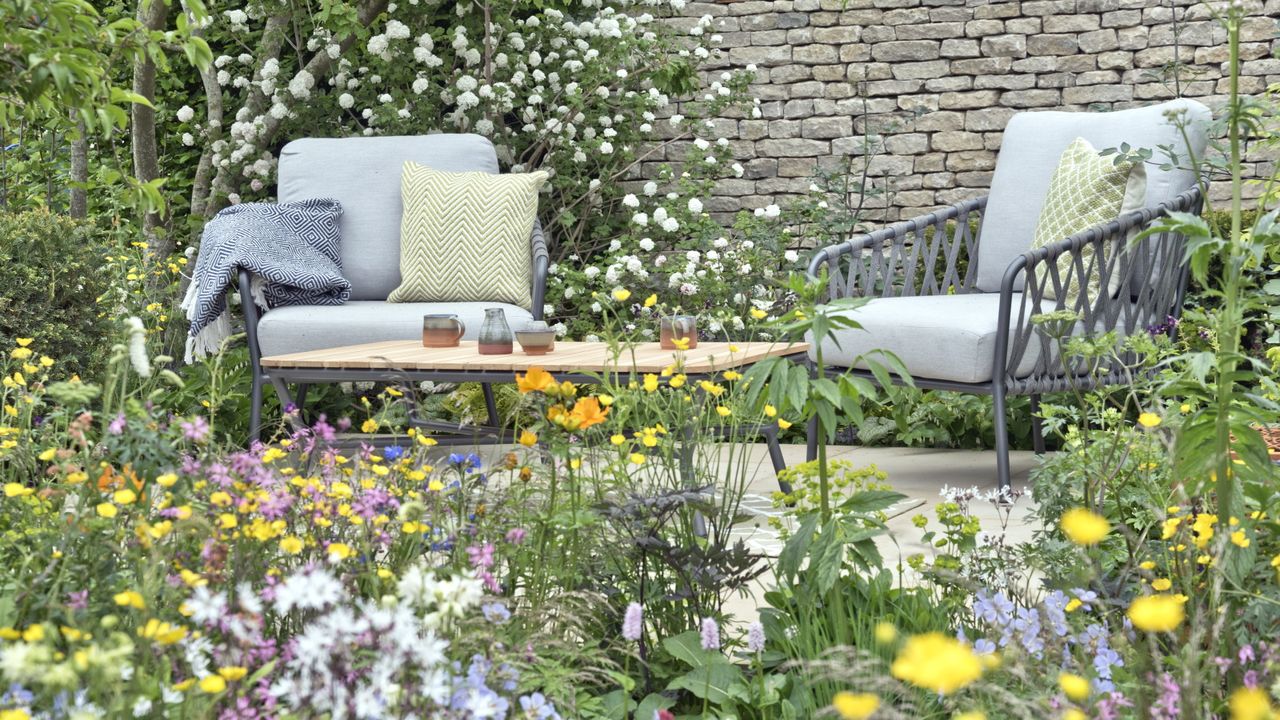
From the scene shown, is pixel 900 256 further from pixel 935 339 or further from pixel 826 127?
pixel 826 127

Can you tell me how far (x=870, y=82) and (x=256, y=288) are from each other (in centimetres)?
299

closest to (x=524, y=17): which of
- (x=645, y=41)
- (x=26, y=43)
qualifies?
(x=645, y=41)

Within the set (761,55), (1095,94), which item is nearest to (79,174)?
(761,55)

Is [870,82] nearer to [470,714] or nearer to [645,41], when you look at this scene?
[645,41]

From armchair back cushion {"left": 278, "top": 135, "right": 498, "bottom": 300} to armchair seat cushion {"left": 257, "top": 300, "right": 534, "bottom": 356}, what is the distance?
1.85ft

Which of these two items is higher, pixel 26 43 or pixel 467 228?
pixel 26 43

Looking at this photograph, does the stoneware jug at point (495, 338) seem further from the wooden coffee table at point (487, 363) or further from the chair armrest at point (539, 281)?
the chair armrest at point (539, 281)

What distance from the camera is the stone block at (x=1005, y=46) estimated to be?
5.61 metres

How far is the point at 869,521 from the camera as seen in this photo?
63.0 inches

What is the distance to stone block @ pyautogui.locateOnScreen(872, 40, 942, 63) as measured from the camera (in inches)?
226

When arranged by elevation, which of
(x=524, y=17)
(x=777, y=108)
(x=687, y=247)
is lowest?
(x=687, y=247)

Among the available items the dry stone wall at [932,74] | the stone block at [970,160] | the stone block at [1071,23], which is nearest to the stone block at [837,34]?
the dry stone wall at [932,74]

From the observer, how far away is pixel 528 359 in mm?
3141

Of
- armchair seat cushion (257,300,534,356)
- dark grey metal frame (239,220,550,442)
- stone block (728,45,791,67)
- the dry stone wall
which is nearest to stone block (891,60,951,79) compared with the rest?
the dry stone wall
